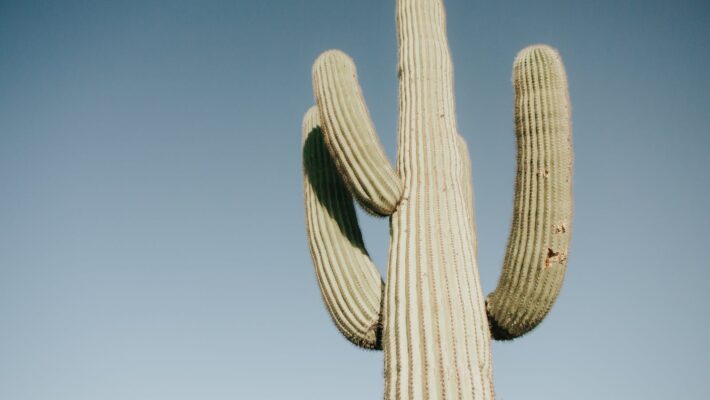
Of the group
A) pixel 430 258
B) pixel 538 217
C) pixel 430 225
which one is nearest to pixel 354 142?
pixel 430 225

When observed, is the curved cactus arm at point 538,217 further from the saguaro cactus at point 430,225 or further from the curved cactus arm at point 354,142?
the curved cactus arm at point 354,142

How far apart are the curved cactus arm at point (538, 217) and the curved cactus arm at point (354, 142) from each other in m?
0.98

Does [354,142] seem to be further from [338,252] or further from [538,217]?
[538,217]

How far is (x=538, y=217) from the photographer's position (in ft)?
15.5

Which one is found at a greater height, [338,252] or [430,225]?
[430,225]

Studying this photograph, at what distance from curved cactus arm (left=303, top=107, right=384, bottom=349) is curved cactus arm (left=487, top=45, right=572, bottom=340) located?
946mm

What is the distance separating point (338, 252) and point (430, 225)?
0.88 metres

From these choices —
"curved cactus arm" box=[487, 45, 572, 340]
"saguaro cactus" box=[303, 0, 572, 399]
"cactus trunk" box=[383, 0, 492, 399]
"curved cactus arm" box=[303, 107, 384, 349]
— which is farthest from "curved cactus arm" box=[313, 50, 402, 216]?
"curved cactus arm" box=[487, 45, 572, 340]

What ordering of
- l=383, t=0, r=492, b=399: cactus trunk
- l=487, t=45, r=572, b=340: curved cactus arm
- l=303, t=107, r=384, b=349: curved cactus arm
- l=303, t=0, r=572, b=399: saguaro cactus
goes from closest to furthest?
l=383, t=0, r=492, b=399: cactus trunk
l=303, t=0, r=572, b=399: saguaro cactus
l=487, t=45, r=572, b=340: curved cactus arm
l=303, t=107, r=384, b=349: curved cactus arm

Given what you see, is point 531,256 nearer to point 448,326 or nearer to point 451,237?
point 451,237

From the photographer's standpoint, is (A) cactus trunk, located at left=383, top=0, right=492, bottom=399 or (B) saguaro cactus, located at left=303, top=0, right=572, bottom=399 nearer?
(A) cactus trunk, located at left=383, top=0, right=492, bottom=399

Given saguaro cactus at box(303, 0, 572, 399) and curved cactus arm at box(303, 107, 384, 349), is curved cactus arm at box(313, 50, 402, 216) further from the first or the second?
curved cactus arm at box(303, 107, 384, 349)

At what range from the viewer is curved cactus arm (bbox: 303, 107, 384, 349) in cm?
481

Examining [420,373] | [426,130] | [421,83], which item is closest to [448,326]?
[420,373]
